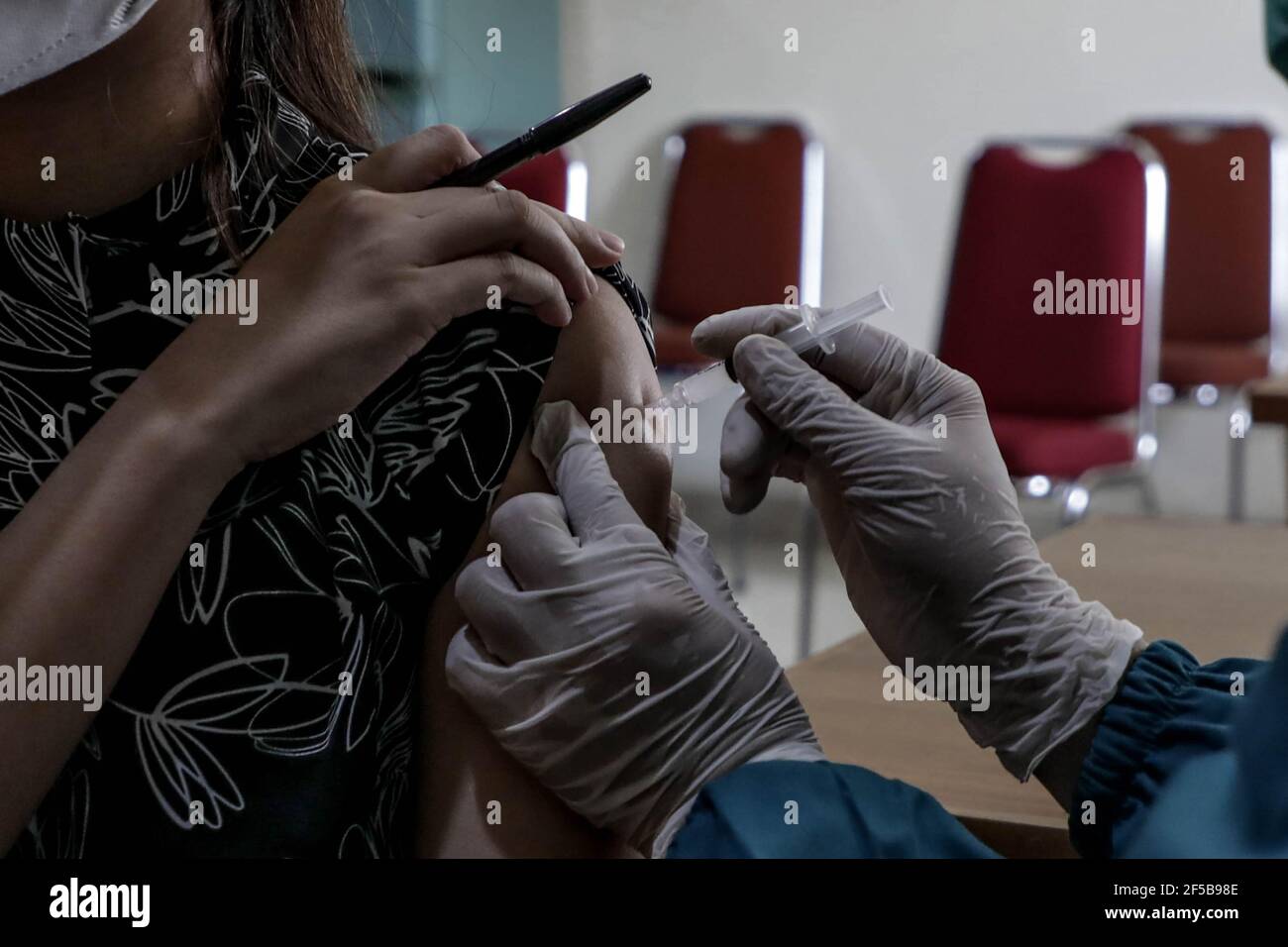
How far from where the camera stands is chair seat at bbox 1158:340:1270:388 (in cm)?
308

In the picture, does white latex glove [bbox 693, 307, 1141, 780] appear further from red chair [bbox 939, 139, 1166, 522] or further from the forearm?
red chair [bbox 939, 139, 1166, 522]

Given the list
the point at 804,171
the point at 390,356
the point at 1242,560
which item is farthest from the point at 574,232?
the point at 804,171

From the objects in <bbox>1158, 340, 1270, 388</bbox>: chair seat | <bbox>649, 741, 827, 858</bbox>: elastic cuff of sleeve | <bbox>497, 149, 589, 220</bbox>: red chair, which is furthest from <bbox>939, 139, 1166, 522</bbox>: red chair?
<bbox>649, 741, 827, 858</bbox>: elastic cuff of sleeve

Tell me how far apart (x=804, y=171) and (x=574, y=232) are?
2.73 meters

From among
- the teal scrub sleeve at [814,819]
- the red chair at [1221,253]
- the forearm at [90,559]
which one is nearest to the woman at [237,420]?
the forearm at [90,559]

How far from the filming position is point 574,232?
75 centimetres

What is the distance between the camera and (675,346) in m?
3.08

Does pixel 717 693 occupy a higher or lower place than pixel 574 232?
lower

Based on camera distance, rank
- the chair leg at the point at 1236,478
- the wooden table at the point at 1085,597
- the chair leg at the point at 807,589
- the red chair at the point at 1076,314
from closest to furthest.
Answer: the wooden table at the point at 1085,597, the red chair at the point at 1076,314, the chair leg at the point at 807,589, the chair leg at the point at 1236,478

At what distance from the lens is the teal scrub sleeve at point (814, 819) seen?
65 cm

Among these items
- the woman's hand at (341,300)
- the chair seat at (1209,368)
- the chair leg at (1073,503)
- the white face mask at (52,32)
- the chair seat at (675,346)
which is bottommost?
the chair leg at (1073,503)

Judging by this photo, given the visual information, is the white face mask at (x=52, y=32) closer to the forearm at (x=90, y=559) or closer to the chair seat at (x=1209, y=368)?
the forearm at (x=90, y=559)
